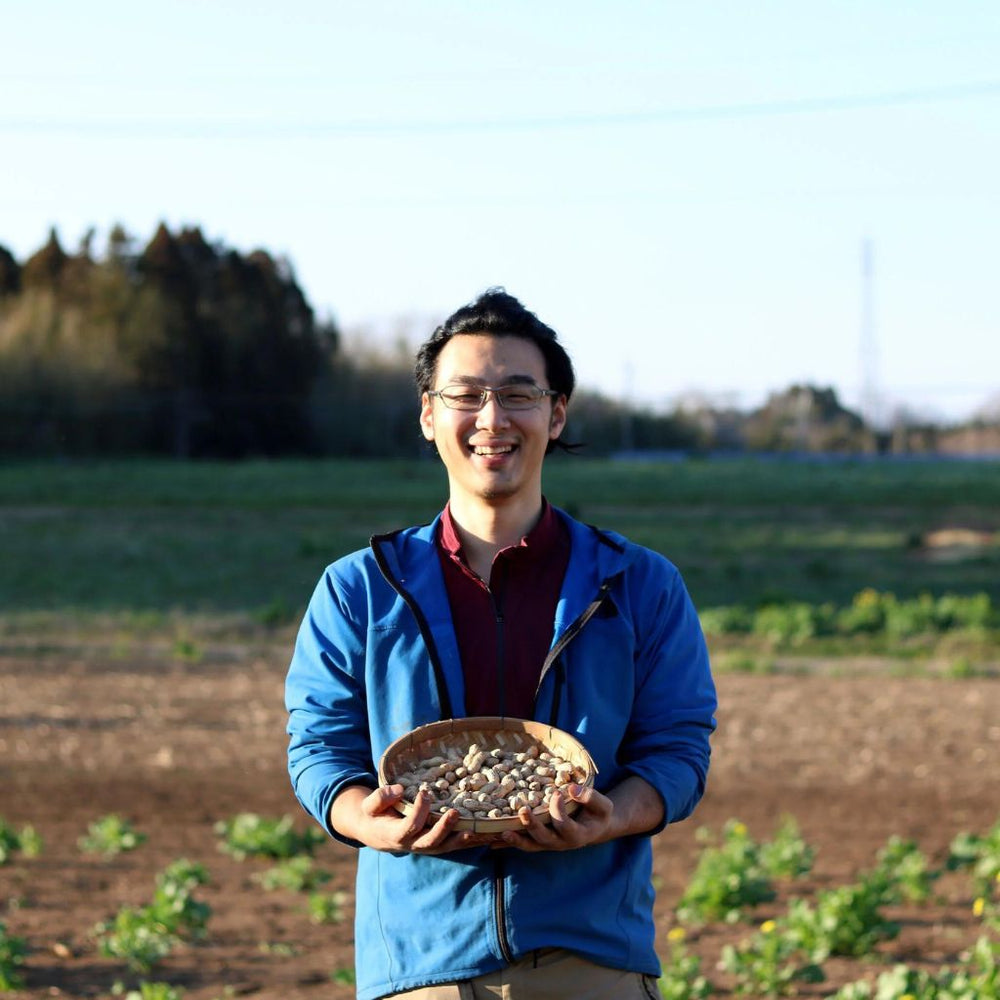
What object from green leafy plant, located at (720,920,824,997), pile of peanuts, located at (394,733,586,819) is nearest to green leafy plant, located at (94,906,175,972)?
green leafy plant, located at (720,920,824,997)

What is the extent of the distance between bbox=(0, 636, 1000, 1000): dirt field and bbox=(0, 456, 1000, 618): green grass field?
A: 3694 mm

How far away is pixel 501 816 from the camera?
264 cm

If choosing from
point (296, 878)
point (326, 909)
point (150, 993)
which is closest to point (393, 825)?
point (150, 993)

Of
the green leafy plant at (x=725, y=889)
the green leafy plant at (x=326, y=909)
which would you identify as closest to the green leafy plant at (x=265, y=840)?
the green leafy plant at (x=326, y=909)

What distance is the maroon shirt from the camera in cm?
291

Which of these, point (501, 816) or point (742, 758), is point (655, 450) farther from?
point (501, 816)

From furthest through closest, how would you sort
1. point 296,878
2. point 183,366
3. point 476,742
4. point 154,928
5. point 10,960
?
point 183,366, point 296,878, point 154,928, point 10,960, point 476,742

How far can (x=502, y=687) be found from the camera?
2.91m

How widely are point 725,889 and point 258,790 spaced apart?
307cm

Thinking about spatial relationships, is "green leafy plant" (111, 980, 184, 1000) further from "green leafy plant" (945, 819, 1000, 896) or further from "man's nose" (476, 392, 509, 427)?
"green leafy plant" (945, 819, 1000, 896)

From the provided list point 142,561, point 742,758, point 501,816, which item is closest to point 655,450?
point 142,561

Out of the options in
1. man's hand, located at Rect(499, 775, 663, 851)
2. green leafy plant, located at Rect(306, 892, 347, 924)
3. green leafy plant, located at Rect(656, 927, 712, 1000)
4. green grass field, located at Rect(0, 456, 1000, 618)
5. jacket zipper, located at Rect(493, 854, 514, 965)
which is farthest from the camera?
green grass field, located at Rect(0, 456, 1000, 618)

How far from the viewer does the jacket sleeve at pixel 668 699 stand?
291 cm

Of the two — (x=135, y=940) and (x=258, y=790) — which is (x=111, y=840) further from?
(x=135, y=940)
